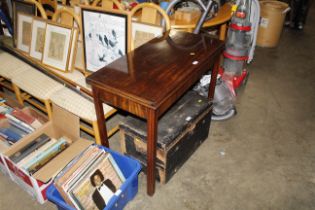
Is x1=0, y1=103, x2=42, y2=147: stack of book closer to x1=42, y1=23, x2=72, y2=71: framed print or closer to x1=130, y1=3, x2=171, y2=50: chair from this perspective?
x1=42, y1=23, x2=72, y2=71: framed print

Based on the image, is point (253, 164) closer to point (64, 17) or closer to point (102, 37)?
point (102, 37)

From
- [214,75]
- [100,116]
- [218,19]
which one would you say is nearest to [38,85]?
[100,116]

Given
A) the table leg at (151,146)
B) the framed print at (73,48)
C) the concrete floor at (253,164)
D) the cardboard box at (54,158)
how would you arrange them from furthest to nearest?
the framed print at (73,48) → the concrete floor at (253,164) → the cardboard box at (54,158) → the table leg at (151,146)

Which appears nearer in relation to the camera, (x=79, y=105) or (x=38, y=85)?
(x=79, y=105)

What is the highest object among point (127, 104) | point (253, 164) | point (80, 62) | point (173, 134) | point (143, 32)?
point (143, 32)

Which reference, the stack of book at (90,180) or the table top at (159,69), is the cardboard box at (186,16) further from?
the stack of book at (90,180)

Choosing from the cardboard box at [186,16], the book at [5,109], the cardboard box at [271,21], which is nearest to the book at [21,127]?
the book at [5,109]

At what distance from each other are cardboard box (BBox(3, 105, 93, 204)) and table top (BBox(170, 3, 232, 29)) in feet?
3.74

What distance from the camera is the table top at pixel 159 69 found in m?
1.32

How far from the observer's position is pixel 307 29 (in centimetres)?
412

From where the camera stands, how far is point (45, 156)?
67.8 inches

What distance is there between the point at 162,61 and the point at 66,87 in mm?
828

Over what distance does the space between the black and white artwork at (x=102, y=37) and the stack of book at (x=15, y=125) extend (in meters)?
0.58

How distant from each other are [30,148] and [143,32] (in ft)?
3.58
